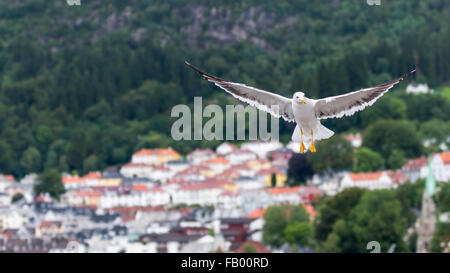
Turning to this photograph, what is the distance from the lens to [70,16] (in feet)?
503

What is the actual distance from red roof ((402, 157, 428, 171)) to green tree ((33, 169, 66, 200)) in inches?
913

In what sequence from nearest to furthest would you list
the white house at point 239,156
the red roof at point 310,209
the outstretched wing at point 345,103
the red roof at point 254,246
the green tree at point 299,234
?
the outstretched wing at point 345,103
the red roof at point 254,246
the green tree at point 299,234
the red roof at point 310,209
the white house at point 239,156

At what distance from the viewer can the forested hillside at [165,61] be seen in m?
105

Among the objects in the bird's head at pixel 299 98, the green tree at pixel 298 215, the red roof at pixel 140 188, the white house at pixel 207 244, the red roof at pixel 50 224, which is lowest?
the red roof at pixel 50 224

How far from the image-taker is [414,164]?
89125 mm

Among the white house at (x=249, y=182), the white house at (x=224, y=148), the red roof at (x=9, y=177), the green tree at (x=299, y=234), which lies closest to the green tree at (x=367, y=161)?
the white house at (x=249, y=182)

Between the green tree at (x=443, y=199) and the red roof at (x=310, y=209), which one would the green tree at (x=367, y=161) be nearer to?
the red roof at (x=310, y=209)

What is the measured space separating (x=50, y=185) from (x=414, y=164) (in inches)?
971

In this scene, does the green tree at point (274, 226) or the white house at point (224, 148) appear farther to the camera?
the white house at point (224, 148)

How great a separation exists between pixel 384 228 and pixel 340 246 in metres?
2.11

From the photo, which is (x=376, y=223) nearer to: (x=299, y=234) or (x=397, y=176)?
(x=299, y=234)

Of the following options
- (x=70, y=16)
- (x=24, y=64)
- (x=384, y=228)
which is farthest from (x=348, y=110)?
(x=70, y=16)

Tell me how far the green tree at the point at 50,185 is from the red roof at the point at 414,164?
23181 millimetres

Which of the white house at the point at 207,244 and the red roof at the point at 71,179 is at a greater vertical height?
the red roof at the point at 71,179
